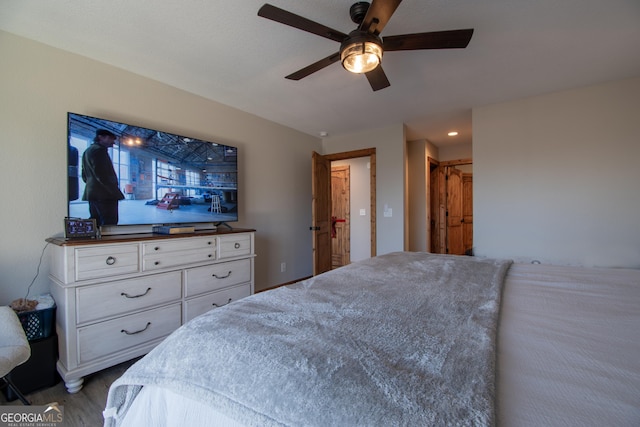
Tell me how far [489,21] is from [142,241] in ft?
9.47

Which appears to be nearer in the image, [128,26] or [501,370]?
[501,370]

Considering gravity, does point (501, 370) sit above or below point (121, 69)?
below

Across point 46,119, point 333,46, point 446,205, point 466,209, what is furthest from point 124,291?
point 466,209

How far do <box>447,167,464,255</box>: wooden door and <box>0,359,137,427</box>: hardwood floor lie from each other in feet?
17.9

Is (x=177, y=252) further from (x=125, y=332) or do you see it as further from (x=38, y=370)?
(x=38, y=370)

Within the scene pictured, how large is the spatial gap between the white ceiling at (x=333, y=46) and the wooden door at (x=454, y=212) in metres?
2.64

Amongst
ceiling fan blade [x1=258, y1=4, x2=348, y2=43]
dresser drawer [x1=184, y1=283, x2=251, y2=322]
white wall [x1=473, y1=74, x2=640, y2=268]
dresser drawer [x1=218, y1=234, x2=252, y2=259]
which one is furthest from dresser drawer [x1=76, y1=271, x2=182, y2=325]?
white wall [x1=473, y1=74, x2=640, y2=268]

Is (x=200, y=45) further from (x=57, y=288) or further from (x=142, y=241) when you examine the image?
(x=57, y=288)

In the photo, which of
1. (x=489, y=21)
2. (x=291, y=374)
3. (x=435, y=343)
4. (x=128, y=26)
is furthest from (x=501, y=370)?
(x=128, y=26)

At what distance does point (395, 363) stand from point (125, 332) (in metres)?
2.08

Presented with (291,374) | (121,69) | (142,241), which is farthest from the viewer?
(121,69)

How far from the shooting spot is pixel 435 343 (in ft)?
2.40

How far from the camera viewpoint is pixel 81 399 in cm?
166

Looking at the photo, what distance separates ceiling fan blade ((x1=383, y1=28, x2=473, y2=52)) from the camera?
1519 mm
